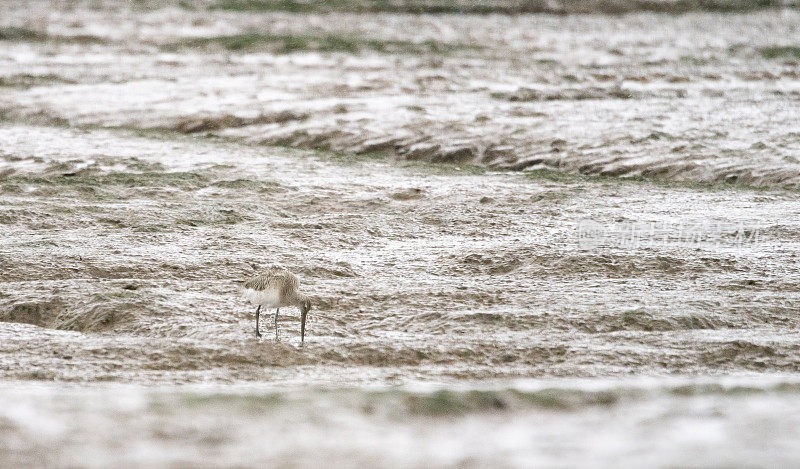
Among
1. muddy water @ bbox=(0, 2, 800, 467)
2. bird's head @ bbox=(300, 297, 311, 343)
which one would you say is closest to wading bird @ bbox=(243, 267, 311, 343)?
bird's head @ bbox=(300, 297, 311, 343)

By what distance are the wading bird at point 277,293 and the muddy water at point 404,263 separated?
0.72ft

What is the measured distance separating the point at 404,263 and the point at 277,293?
75.3 inches

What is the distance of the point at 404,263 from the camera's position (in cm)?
806

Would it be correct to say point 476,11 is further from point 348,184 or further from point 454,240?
point 454,240

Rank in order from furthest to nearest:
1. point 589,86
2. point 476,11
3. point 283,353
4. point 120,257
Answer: point 476,11 → point 589,86 → point 120,257 → point 283,353

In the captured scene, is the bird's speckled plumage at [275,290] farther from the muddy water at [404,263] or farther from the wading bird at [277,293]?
the muddy water at [404,263]

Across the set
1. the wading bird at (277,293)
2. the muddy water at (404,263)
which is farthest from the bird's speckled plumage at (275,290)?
the muddy water at (404,263)

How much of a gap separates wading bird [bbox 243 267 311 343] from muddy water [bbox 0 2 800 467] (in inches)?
8.7

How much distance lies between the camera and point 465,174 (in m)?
11.4

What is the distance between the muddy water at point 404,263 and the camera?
144 inches

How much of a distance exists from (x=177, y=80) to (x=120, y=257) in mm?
9363

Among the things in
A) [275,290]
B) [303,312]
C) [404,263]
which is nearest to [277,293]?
[275,290]

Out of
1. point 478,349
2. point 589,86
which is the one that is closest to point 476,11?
point 589,86

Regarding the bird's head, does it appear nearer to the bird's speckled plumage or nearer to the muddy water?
the bird's speckled plumage
